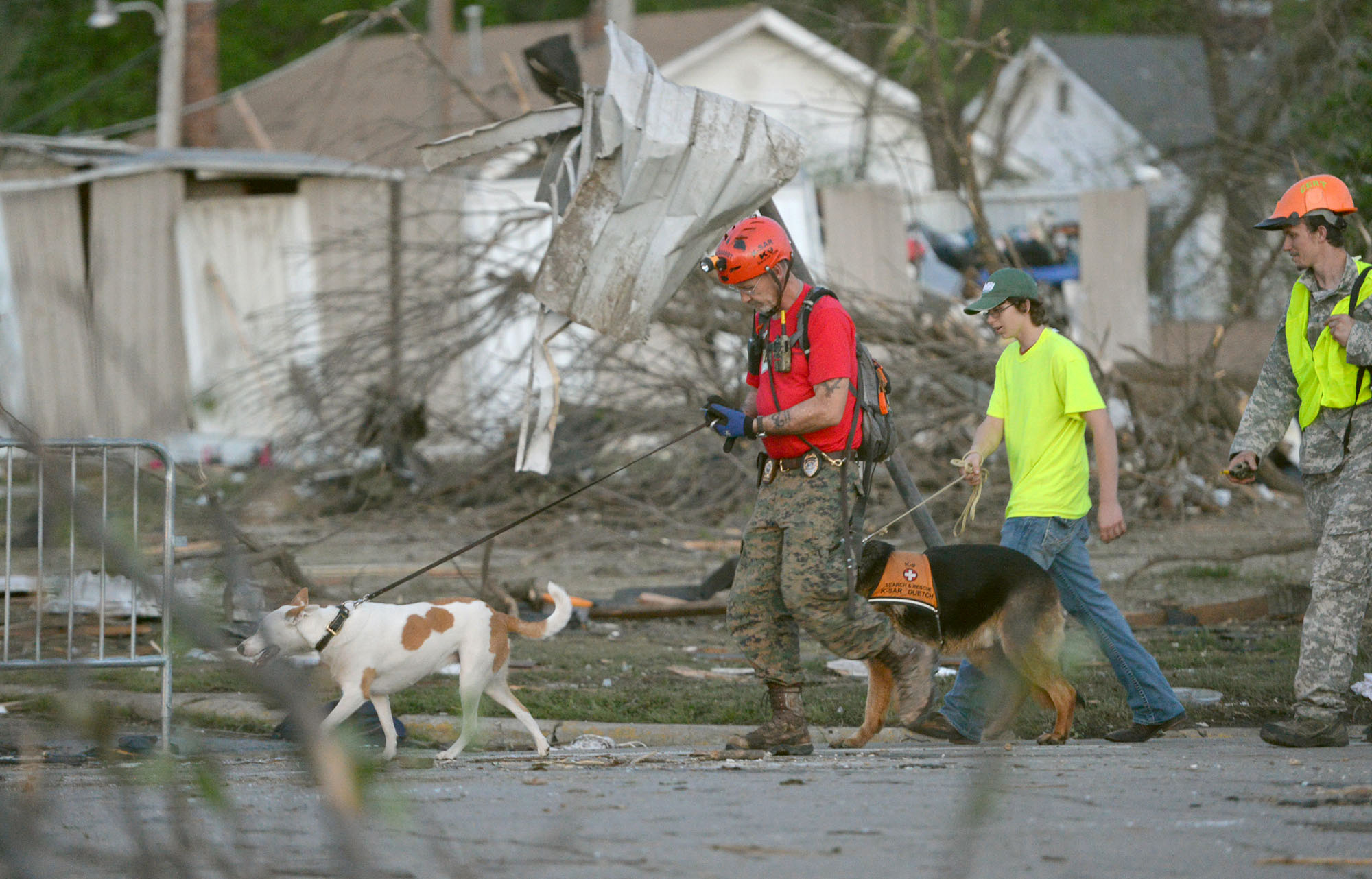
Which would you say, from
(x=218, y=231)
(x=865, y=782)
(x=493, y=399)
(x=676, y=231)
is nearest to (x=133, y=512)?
(x=676, y=231)

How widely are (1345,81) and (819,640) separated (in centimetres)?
978

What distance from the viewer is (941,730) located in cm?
590

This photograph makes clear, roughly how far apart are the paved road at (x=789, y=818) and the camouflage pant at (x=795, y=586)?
0.44 m

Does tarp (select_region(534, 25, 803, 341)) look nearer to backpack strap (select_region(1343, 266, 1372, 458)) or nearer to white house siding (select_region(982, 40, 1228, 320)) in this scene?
backpack strap (select_region(1343, 266, 1372, 458))

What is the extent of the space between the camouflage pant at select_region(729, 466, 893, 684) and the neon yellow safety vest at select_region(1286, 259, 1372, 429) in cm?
183

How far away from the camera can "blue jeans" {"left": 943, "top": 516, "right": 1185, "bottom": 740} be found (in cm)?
580

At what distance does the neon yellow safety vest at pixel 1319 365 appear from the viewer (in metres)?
5.49

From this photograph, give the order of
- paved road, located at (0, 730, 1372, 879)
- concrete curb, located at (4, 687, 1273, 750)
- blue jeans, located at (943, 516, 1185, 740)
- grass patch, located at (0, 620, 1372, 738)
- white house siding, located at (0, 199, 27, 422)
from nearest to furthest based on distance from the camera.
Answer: white house siding, located at (0, 199, 27, 422)
paved road, located at (0, 730, 1372, 879)
blue jeans, located at (943, 516, 1185, 740)
concrete curb, located at (4, 687, 1273, 750)
grass patch, located at (0, 620, 1372, 738)

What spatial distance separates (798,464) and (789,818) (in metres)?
1.78

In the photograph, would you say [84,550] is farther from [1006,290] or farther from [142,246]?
[142,246]

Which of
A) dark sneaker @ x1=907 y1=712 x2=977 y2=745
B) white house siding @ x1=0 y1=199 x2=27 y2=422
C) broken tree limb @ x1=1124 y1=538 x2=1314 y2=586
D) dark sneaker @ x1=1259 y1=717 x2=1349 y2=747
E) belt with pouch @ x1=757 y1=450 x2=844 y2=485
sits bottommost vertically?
broken tree limb @ x1=1124 y1=538 x2=1314 y2=586

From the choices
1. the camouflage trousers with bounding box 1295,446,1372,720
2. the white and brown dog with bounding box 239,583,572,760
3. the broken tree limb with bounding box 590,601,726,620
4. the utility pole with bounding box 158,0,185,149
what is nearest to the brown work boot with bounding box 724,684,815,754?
the white and brown dog with bounding box 239,583,572,760

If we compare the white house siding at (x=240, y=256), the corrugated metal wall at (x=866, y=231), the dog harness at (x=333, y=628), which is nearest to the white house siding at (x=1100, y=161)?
the corrugated metal wall at (x=866, y=231)

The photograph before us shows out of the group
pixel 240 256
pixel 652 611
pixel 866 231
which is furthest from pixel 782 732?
pixel 240 256
